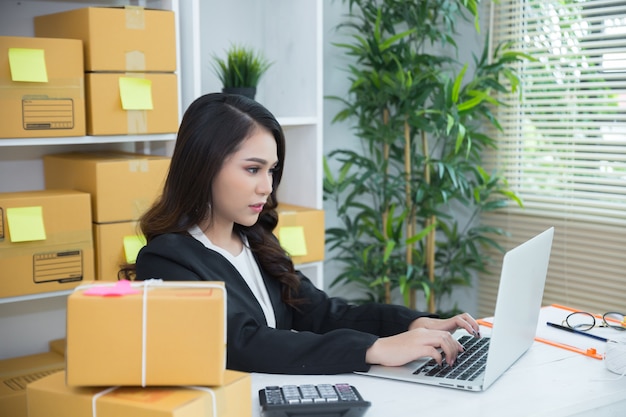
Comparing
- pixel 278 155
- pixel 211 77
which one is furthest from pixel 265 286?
pixel 211 77

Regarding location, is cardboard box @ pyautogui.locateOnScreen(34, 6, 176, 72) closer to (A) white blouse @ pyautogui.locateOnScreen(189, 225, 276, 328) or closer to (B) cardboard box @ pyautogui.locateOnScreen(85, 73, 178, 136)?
(B) cardboard box @ pyautogui.locateOnScreen(85, 73, 178, 136)

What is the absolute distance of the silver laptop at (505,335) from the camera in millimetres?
1500

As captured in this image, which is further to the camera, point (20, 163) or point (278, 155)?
point (20, 163)

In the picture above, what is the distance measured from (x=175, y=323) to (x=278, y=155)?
0.84 m

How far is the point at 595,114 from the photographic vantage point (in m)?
3.25

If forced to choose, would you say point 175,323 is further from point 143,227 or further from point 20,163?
point 20,163

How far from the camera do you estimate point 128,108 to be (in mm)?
2432

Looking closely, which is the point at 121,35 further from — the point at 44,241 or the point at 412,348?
the point at 412,348

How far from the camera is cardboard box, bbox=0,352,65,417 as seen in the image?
2258mm

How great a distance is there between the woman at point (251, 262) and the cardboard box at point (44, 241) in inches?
22.6

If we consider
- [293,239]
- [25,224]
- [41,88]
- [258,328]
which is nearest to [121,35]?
[41,88]

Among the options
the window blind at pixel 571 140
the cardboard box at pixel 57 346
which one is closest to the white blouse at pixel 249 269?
the cardboard box at pixel 57 346

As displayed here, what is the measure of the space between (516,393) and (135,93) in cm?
151

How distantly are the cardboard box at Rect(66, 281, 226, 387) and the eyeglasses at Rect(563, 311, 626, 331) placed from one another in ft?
3.78
